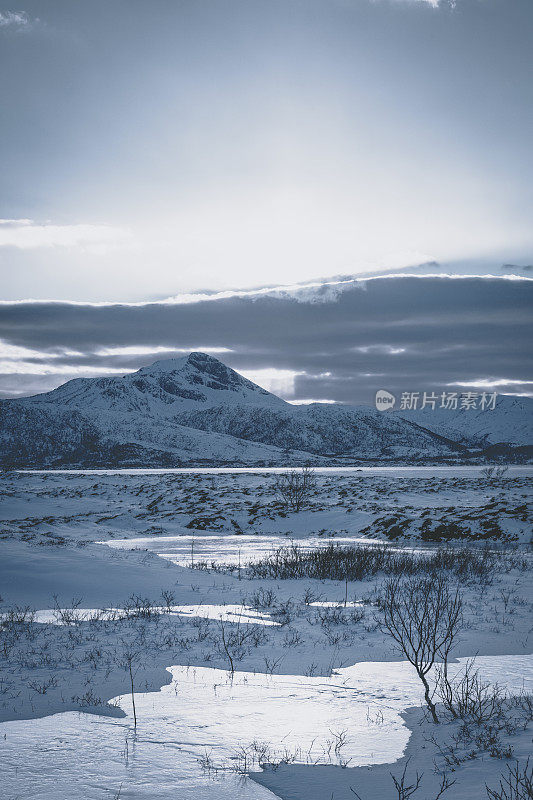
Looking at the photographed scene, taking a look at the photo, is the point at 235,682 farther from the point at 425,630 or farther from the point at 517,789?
the point at 517,789

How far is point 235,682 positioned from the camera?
5.62m

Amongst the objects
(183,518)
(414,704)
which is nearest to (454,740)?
(414,704)

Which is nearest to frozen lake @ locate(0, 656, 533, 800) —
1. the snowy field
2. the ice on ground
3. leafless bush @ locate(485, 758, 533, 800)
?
the snowy field

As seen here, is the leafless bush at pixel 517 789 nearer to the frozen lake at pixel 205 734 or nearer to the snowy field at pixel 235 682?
the snowy field at pixel 235 682

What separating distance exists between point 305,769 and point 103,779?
1304 millimetres

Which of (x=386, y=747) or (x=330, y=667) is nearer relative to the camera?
(x=386, y=747)

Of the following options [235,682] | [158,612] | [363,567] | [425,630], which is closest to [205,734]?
[235,682]

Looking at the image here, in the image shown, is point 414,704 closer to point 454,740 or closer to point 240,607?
point 454,740

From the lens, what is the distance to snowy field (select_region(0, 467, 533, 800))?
3666 mm

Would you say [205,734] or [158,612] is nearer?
[205,734]

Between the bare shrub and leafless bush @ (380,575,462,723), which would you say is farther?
the bare shrub

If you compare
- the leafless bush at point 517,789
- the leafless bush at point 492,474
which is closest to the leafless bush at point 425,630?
the leafless bush at point 517,789

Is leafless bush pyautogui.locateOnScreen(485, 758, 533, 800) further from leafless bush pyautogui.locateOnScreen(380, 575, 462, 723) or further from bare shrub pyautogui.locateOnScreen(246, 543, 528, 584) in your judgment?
bare shrub pyautogui.locateOnScreen(246, 543, 528, 584)

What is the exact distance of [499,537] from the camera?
22188 millimetres
